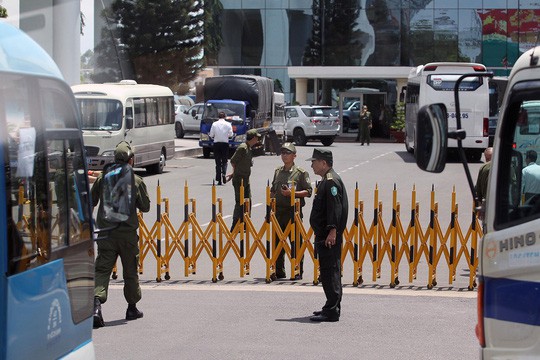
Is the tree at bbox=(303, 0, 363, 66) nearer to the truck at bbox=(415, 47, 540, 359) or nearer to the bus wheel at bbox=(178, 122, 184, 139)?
the bus wheel at bbox=(178, 122, 184, 139)

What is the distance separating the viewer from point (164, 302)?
1208 cm

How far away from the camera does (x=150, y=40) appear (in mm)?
55406

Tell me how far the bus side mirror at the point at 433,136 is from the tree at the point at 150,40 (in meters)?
49.6

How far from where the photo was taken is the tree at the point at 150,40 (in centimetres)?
5509

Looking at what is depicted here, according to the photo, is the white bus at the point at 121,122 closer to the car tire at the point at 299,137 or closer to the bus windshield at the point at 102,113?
the bus windshield at the point at 102,113

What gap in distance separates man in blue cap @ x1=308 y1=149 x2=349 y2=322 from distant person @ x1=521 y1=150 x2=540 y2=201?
16.6ft

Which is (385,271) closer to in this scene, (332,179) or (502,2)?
(332,179)

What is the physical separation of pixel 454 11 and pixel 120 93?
33.9 m

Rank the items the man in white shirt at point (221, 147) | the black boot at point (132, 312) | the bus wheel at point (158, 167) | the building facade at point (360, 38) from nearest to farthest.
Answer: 1. the black boot at point (132, 312)
2. the man in white shirt at point (221, 147)
3. the bus wheel at point (158, 167)
4. the building facade at point (360, 38)

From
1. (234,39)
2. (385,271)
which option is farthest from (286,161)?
(234,39)

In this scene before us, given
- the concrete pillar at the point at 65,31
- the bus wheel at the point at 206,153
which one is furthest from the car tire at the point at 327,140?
the concrete pillar at the point at 65,31

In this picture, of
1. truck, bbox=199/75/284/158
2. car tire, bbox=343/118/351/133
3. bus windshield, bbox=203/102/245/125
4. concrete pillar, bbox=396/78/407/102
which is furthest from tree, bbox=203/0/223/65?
bus windshield, bbox=203/102/245/125

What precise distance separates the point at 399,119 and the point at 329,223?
141 ft

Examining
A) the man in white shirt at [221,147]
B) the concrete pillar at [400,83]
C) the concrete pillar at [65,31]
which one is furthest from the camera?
the concrete pillar at [400,83]
